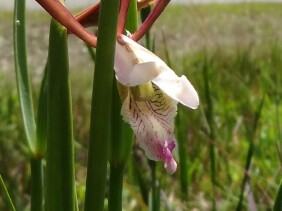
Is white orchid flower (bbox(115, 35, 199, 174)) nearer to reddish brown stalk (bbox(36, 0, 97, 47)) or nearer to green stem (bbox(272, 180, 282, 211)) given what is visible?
reddish brown stalk (bbox(36, 0, 97, 47))

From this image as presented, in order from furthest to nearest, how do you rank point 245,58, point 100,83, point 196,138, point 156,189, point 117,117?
1. point 245,58
2. point 196,138
3. point 156,189
4. point 117,117
5. point 100,83

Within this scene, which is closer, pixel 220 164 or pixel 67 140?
pixel 67 140

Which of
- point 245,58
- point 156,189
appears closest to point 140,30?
point 156,189

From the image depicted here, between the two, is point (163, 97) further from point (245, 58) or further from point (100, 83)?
point (245, 58)

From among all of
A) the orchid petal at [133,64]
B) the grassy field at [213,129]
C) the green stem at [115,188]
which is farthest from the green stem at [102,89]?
the grassy field at [213,129]

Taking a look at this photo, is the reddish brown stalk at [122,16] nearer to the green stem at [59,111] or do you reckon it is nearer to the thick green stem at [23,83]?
the green stem at [59,111]

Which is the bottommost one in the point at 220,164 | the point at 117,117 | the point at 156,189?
the point at 220,164
